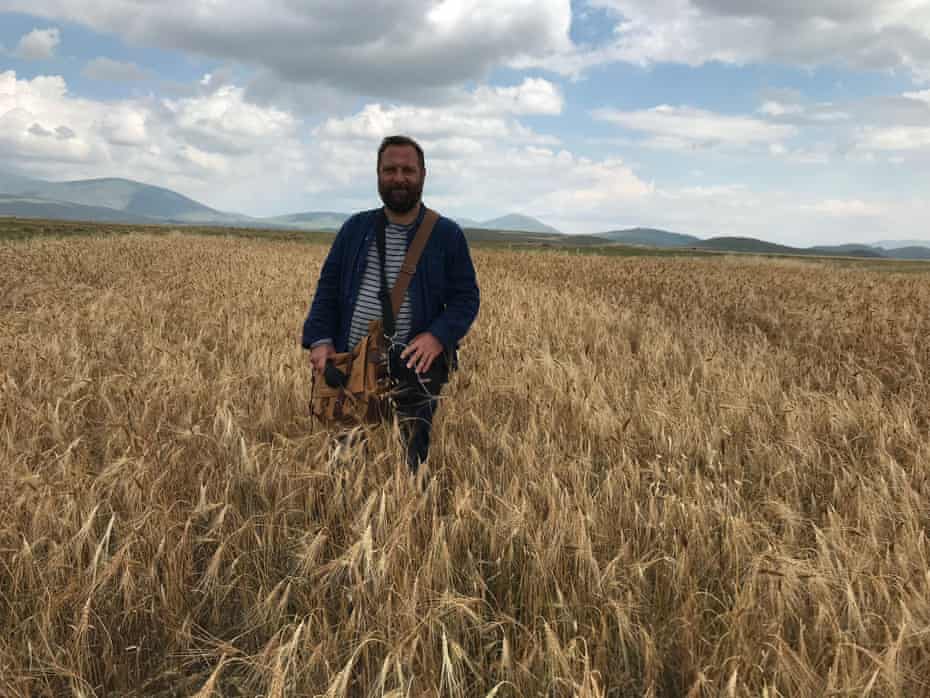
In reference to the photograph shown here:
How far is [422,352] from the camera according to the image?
3006 millimetres

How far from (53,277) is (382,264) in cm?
1188

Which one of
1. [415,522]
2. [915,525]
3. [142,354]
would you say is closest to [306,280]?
[142,354]

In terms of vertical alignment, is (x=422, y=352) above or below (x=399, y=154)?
below

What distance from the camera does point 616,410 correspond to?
426 centimetres

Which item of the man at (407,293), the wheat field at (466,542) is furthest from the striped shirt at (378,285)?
the wheat field at (466,542)

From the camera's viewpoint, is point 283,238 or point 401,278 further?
point 283,238

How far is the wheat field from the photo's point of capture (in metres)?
1.77

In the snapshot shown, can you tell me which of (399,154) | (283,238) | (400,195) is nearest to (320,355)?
(400,195)

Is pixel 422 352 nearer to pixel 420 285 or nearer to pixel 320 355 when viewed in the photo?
pixel 420 285

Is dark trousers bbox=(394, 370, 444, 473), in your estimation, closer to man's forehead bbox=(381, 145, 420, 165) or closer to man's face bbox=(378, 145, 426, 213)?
man's face bbox=(378, 145, 426, 213)

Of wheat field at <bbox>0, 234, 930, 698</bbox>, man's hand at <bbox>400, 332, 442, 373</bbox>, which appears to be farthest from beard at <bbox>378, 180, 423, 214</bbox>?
wheat field at <bbox>0, 234, 930, 698</bbox>

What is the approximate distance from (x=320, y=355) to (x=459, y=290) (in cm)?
89

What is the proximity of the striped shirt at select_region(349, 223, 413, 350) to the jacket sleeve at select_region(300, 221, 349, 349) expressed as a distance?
0.18 meters

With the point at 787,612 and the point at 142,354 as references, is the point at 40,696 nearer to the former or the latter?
the point at 787,612
